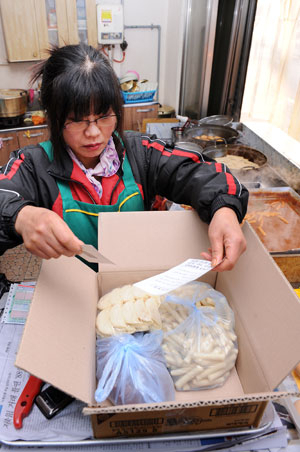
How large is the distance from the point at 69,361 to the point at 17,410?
18cm

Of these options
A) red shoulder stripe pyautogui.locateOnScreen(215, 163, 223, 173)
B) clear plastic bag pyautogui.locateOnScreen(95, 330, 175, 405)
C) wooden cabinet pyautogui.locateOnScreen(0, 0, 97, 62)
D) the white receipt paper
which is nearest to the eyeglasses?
red shoulder stripe pyautogui.locateOnScreen(215, 163, 223, 173)

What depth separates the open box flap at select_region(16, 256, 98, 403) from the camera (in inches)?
23.6

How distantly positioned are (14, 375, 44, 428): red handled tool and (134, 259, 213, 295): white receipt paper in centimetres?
38

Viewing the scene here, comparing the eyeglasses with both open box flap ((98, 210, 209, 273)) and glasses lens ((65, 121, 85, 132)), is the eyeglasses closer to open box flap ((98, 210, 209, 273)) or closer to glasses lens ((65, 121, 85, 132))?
glasses lens ((65, 121, 85, 132))

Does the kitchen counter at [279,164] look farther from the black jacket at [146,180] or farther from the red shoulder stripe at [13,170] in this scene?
the red shoulder stripe at [13,170]

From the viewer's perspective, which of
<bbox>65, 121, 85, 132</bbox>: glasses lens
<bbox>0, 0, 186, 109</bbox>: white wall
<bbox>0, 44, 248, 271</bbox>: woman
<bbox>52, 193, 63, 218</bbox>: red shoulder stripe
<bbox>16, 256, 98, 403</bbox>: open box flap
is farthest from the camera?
<bbox>0, 0, 186, 109</bbox>: white wall

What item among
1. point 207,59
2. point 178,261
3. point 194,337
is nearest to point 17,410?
point 194,337

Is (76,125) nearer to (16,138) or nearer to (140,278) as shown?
(140,278)

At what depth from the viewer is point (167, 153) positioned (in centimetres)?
116

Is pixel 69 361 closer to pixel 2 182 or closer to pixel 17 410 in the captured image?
pixel 17 410

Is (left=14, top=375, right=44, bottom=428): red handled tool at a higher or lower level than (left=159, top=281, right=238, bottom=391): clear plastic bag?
lower

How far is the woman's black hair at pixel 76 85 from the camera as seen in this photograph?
2.93 ft

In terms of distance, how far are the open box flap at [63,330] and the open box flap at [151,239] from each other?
0.11 m

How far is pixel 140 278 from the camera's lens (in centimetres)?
104
